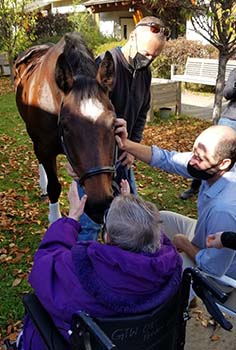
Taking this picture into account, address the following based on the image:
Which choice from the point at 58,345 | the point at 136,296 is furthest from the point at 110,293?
the point at 58,345

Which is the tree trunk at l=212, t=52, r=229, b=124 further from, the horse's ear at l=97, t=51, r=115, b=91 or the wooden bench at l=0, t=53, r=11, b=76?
the wooden bench at l=0, t=53, r=11, b=76

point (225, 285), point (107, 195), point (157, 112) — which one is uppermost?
point (107, 195)

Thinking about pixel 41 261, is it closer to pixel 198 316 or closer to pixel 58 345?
pixel 58 345

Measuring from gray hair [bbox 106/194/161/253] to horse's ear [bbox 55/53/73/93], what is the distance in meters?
1.20

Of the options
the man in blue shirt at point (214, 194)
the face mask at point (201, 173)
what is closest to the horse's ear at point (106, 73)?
the man in blue shirt at point (214, 194)

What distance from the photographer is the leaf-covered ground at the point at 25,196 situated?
134 inches

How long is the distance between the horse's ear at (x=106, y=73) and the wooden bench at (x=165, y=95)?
629cm

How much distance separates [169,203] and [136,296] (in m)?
3.60

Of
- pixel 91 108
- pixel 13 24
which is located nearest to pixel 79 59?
pixel 91 108

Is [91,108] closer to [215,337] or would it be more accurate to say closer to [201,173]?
[201,173]

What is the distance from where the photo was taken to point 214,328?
2.82m

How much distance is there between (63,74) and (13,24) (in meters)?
12.0

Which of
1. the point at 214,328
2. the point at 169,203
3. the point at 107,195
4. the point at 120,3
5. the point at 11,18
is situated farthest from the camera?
the point at 120,3

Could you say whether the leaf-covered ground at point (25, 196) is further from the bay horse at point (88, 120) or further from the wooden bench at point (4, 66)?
the wooden bench at point (4, 66)
